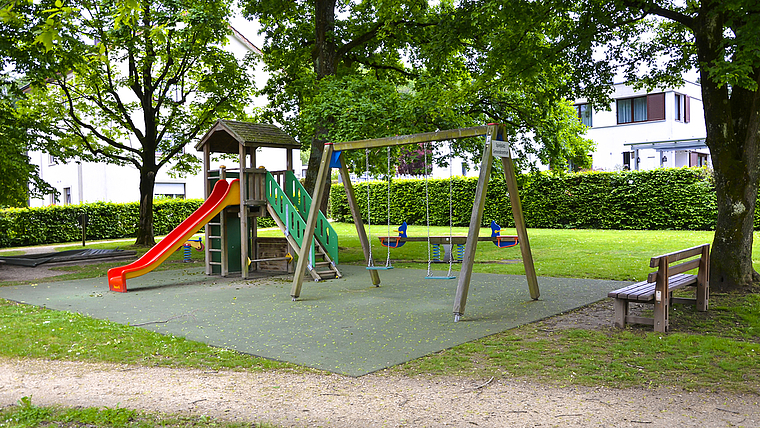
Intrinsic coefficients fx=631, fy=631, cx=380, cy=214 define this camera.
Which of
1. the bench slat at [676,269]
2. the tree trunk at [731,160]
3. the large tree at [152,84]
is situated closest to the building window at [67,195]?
the large tree at [152,84]

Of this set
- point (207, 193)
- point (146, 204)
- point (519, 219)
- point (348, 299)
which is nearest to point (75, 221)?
point (146, 204)

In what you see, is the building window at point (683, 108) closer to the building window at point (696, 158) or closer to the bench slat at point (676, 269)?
the building window at point (696, 158)

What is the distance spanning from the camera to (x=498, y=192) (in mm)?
28578

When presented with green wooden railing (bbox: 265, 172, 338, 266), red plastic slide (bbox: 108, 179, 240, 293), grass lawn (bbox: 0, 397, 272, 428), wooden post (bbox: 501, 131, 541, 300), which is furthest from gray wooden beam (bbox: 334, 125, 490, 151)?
grass lawn (bbox: 0, 397, 272, 428)

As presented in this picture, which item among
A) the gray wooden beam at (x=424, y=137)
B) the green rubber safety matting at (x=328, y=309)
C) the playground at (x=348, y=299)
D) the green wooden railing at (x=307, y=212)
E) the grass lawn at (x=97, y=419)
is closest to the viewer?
the grass lawn at (x=97, y=419)

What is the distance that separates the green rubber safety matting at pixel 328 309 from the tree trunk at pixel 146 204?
8389 mm

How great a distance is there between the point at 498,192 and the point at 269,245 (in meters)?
16.1

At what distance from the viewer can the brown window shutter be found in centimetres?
3297

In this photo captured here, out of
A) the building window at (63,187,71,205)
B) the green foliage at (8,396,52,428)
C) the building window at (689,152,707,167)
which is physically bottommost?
the green foliage at (8,396,52,428)

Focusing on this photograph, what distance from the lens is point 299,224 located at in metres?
12.8

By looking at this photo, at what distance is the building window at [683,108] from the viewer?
33.9 metres

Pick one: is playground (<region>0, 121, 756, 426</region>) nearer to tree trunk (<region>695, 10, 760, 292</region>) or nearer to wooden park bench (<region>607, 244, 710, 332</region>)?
wooden park bench (<region>607, 244, 710, 332</region>)

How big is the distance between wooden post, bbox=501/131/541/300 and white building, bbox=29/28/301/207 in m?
22.5

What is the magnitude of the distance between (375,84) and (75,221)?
1648 centimetres
